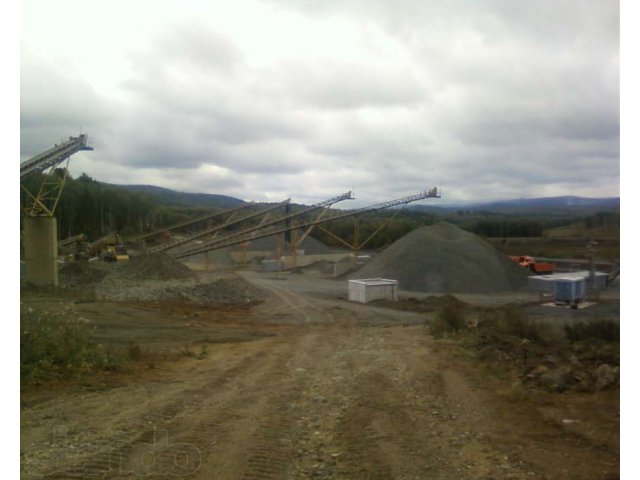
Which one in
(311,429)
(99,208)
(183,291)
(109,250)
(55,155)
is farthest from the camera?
(109,250)

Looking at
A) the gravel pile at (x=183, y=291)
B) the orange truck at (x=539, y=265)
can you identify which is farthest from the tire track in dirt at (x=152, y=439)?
the gravel pile at (x=183, y=291)

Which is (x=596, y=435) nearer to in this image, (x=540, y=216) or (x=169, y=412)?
(x=540, y=216)

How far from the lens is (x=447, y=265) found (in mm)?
25438

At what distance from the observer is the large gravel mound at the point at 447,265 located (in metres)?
24.3

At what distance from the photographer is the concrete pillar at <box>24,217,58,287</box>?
12152 millimetres

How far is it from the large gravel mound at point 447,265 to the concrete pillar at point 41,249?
15.8 meters

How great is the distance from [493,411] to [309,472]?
2.06 meters

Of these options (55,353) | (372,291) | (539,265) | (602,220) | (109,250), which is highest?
(602,220)

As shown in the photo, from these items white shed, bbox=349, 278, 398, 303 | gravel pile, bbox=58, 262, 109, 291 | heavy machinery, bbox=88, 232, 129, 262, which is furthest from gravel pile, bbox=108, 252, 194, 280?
white shed, bbox=349, 278, 398, 303

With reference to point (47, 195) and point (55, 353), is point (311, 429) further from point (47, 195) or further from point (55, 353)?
point (47, 195)

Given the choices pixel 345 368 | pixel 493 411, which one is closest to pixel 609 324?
pixel 493 411

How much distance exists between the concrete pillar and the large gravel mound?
1581cm

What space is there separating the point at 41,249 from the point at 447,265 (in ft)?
59.6

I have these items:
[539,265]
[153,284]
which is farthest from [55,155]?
[539,265]
